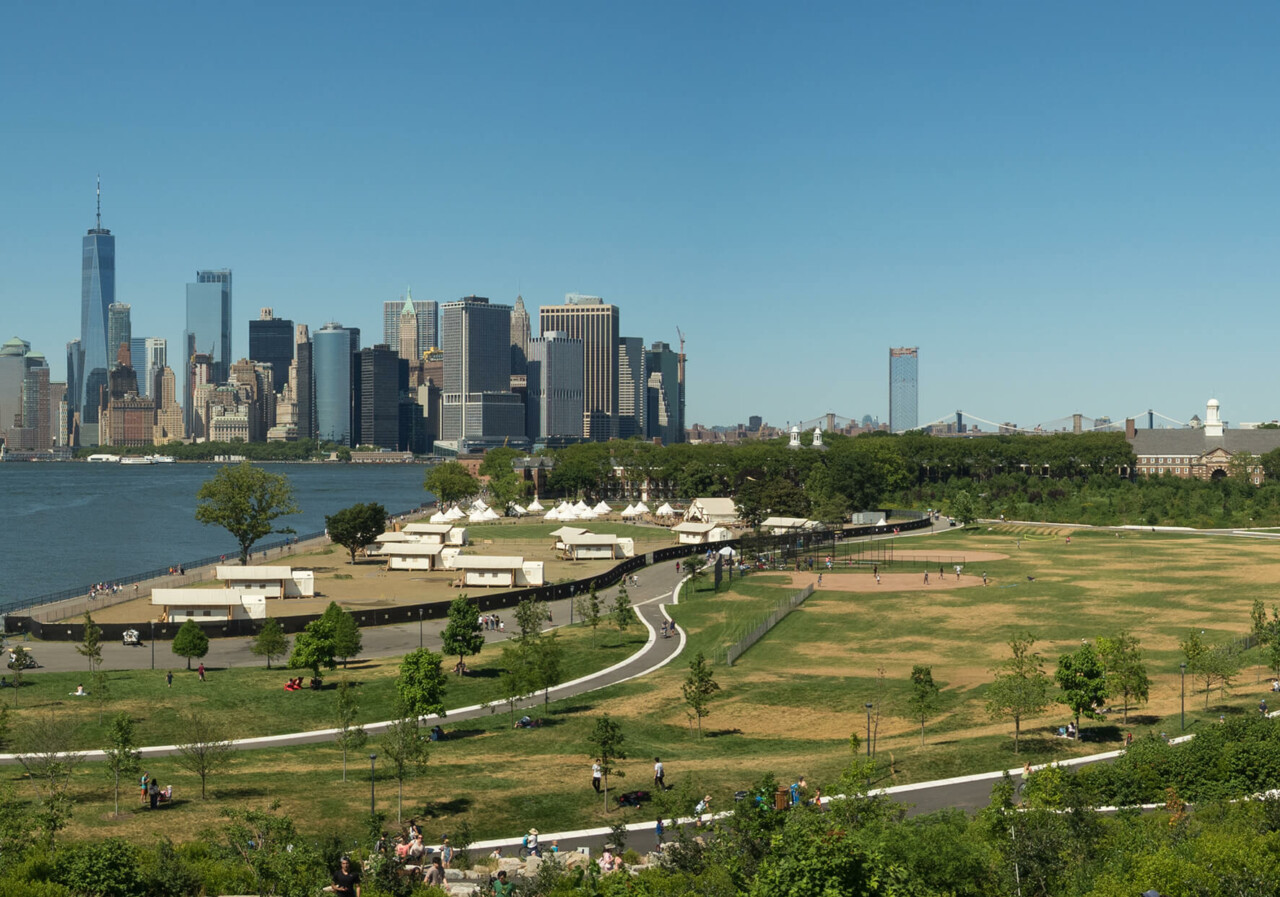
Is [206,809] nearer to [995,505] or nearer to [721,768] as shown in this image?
[721,768]

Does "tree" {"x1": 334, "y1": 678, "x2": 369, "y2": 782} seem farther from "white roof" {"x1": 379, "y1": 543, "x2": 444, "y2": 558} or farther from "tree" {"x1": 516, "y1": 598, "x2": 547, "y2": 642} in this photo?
"white roof" {"x1": 379, "y1": 543, "x2": 444, "y2": 558}

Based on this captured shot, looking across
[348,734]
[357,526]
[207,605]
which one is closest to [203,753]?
[348,734]

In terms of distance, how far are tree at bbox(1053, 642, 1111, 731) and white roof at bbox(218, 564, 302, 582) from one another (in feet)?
181

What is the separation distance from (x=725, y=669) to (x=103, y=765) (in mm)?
27227

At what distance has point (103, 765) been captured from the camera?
37.3 m

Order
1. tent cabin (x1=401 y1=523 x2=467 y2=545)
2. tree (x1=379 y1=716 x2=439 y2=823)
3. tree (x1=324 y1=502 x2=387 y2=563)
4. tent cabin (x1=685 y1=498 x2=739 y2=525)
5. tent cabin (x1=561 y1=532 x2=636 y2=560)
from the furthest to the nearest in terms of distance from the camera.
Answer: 1. tent cabin (x1=685 y1=498 x2=739 y2=525)
2. tent cabin (x1=401 y1=523 x2=467 y2=545)
3. tent cabin (x1=561 y1=532 x2=636 y2=560)
4. tree (x1=324 y1=502 x2=387 y2=563)
5. tree (x1=379 y1=716 x2=439 y2=823)

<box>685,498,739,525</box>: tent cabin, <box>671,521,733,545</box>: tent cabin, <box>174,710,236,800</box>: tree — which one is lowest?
<box>174,710,236,800</box>: tree

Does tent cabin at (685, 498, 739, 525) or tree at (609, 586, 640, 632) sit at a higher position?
tent cabin at (685, 498, 739, 525)

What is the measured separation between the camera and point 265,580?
7962cm

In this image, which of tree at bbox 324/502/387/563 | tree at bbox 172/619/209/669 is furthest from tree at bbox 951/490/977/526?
tree at bbox 172/619/209/669

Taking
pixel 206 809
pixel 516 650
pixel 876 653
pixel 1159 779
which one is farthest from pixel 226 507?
pixel 1159 779

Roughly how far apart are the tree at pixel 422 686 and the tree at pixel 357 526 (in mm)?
58764

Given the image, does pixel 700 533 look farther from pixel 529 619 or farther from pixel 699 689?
pixel 699 689

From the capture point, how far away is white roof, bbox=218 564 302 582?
261ft
